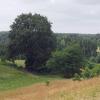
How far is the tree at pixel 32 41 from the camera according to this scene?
72.7 meters

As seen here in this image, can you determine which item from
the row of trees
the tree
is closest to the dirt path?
the row of trees

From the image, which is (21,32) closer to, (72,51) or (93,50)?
(72,51)

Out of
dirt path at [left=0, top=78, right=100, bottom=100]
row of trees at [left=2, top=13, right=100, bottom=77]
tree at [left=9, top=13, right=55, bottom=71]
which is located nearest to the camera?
dirt path at [left=0, top=78, right=100, bottom=100]

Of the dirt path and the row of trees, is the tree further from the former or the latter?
the dirt path

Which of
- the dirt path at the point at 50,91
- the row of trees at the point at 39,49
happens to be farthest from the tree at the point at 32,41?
the dirt path at the point at 50,91

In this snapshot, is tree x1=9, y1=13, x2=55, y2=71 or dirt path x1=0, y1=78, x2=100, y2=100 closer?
dirt path x1=0, y1=78, x2=100, y2=100

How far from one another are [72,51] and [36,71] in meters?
8.66

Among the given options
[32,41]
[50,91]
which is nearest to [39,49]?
[32,41]

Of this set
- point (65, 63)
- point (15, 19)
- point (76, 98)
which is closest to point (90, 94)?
point (76, 98)

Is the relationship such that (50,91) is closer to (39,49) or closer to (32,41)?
(39,49)

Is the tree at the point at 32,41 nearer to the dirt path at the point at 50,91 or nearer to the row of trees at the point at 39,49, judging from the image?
the row of trees at the point at 39,49

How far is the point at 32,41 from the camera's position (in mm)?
72625

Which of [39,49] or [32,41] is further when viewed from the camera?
[32,41]

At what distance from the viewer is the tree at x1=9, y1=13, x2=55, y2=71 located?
72688mm
